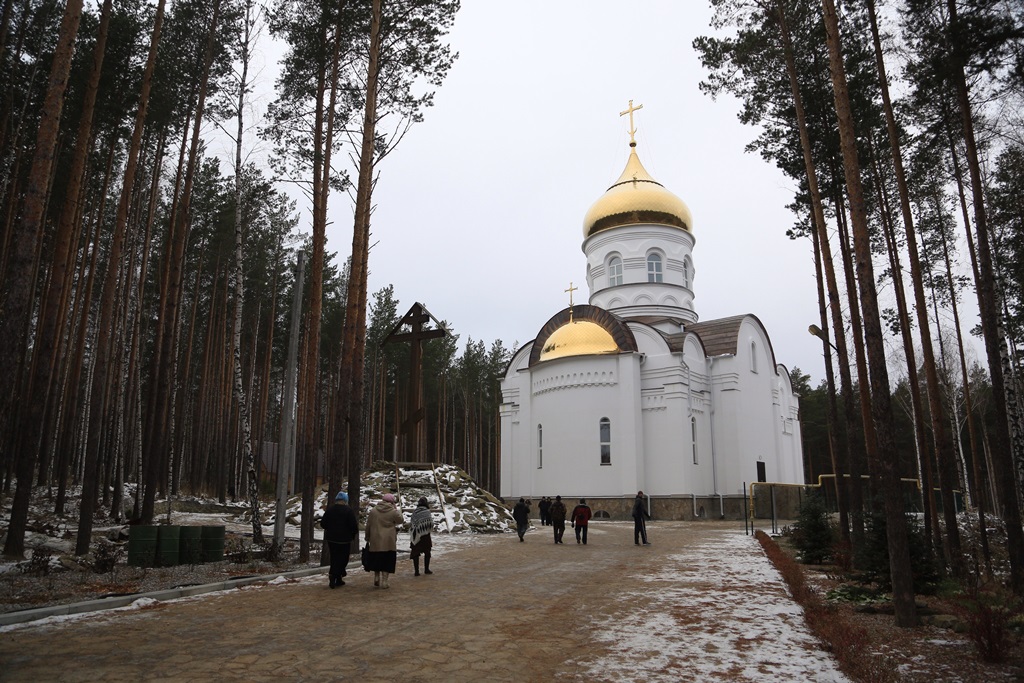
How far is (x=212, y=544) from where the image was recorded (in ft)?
37.6

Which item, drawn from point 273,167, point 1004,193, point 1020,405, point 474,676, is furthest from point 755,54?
point 474,676

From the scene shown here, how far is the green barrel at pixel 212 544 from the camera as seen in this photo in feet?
37.3

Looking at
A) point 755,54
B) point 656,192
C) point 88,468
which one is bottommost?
point 88,468

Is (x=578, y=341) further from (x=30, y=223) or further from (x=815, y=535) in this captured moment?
(x=30, y=223)

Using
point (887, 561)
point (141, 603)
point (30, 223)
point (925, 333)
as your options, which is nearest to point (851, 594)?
point (887, 561)

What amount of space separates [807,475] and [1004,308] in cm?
4103

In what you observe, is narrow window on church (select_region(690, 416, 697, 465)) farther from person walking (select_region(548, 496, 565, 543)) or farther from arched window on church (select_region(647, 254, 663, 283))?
person walking (select_region(548, 496, 565, 543))

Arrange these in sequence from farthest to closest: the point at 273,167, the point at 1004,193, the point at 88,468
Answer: the point at 273,167 < the point at 1004,193 < the point at 88,468

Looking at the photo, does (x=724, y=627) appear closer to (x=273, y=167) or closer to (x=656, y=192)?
(x=273, y=167)

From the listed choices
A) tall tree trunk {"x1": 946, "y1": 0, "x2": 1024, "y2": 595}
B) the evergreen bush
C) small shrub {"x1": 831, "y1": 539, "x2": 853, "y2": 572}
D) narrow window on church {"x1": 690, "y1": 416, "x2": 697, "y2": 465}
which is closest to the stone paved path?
the evergreen bush

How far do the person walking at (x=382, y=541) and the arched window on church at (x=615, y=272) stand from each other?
1051 inches

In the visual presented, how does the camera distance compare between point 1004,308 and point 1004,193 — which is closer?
point 1004,193

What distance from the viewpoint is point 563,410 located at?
29.4 metres

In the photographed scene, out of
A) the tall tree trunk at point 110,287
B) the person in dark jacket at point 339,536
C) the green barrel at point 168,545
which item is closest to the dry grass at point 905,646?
the person in dark jacket at point 339,536
